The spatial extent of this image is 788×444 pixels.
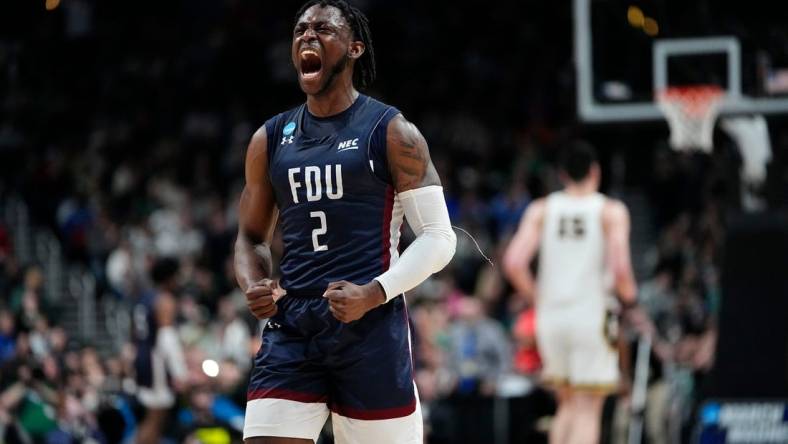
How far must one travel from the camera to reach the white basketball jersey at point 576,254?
10.3 m

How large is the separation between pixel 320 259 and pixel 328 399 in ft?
1.92

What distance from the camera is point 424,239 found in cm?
598

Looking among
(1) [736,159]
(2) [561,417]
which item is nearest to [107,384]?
(2) [561,417]

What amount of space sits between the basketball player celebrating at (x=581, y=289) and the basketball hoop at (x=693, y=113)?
3.87 metres

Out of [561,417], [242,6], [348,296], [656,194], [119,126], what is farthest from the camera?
[242,6]

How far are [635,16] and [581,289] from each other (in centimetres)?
687

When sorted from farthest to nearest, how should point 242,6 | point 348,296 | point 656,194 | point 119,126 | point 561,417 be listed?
point 242,6 < point 119,126 < point 656,194 < point 561,417 < point 348,296

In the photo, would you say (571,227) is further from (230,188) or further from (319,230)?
(230,188)

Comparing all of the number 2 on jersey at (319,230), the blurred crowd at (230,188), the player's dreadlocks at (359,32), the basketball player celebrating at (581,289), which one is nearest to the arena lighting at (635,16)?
the blurred crowd at (230,188)

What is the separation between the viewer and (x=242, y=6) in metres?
26.9

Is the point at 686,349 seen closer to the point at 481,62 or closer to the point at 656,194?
the point at 656,194

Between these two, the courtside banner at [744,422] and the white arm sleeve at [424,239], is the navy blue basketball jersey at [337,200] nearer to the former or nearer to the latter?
the white arm sleeve at [424,239]

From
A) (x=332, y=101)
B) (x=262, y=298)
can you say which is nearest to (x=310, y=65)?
(x=332, y=101)

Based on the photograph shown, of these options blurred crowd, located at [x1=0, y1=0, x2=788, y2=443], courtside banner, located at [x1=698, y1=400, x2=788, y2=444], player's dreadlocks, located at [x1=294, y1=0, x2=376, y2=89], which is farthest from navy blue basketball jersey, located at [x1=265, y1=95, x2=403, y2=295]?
blurred crowd, located at [x1=0, y1=0, x2=788, y2=443]
